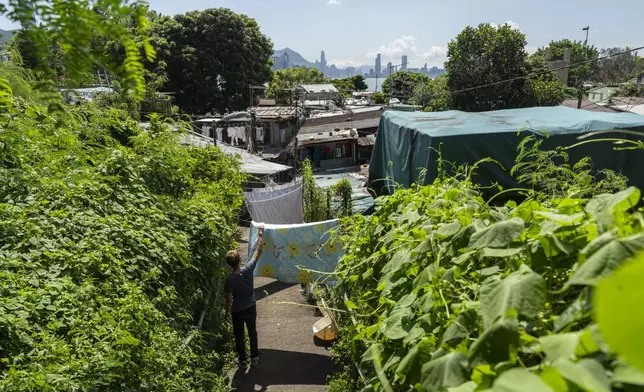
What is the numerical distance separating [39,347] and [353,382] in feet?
7.58

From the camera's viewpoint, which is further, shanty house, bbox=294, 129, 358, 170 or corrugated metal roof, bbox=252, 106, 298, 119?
corrugated metal roof, bbox=252, 106, 298, 119

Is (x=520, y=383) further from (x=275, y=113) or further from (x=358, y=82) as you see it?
(x=358, y=82)

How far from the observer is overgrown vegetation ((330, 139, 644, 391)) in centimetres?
80

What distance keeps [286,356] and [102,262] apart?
3.24m

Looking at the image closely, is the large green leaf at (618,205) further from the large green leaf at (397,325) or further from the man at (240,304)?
the man at (240,304)

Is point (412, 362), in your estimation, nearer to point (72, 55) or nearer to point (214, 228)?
point (72, 55)

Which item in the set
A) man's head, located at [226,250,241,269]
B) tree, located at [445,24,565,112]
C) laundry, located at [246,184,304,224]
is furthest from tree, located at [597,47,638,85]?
man's head, located at [226,250,241,269]

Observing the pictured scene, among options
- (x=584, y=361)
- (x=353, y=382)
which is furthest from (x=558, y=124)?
(x=584, y=361)

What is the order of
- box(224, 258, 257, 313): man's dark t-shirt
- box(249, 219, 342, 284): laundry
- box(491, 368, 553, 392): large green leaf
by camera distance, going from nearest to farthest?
box(491, 368, 553, 392): large green leaf < box(224, 258, 257, 313): man's dark t-shirt < box(249, 219, 342, 284): laundry

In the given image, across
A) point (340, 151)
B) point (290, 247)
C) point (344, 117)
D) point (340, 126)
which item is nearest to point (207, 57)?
point (344, 117)

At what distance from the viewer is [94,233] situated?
10.8 feet

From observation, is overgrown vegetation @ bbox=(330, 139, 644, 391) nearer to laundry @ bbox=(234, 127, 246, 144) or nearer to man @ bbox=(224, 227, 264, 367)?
man @ bbox=(224, 227, 264, 367)

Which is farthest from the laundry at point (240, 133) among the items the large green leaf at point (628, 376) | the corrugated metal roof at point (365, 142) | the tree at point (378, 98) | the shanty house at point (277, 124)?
the tree at point (378, 98)

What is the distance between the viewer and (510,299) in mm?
1180
